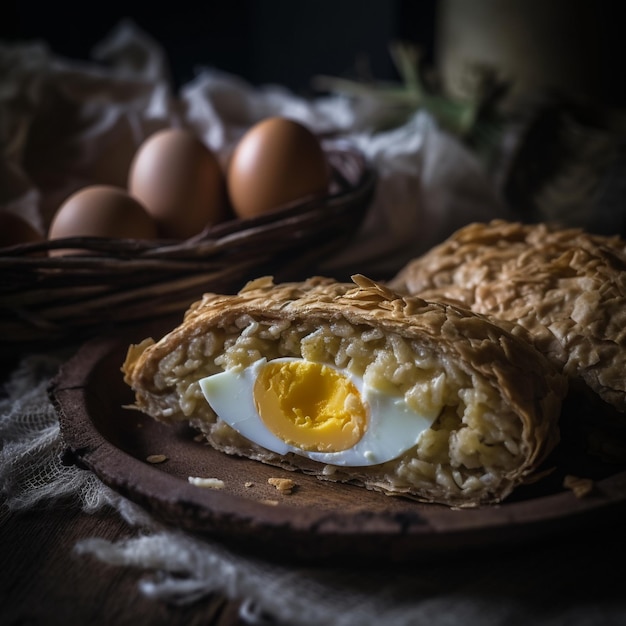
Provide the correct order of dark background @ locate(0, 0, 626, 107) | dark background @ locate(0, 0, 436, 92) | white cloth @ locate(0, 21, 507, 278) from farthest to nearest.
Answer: dark background @ locate(0, 0, 436, 92), dark background @ locate(0, 0, 626, 107), white cloth @ locate(0, 21, 507, 278)

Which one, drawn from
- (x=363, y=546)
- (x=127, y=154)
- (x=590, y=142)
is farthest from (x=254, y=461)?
(x=590, y=142)

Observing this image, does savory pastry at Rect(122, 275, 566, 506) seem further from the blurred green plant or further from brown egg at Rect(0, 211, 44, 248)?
the blurred green plant

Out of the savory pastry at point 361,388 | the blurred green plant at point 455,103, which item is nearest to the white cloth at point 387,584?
the savory pastry at point 361,388

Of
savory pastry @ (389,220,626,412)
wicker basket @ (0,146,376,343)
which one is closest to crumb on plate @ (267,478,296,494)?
savory pastry @ (389,220,626,412)

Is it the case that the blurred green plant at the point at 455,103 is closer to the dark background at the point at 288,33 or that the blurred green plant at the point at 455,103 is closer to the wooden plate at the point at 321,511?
the dark background at the point at 288,33

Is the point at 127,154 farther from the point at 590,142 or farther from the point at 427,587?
the point at 427,587

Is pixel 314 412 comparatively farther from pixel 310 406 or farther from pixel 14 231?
pixel 14 231

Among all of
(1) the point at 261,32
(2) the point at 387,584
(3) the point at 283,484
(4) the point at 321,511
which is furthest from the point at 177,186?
(1) the point at 261,32
